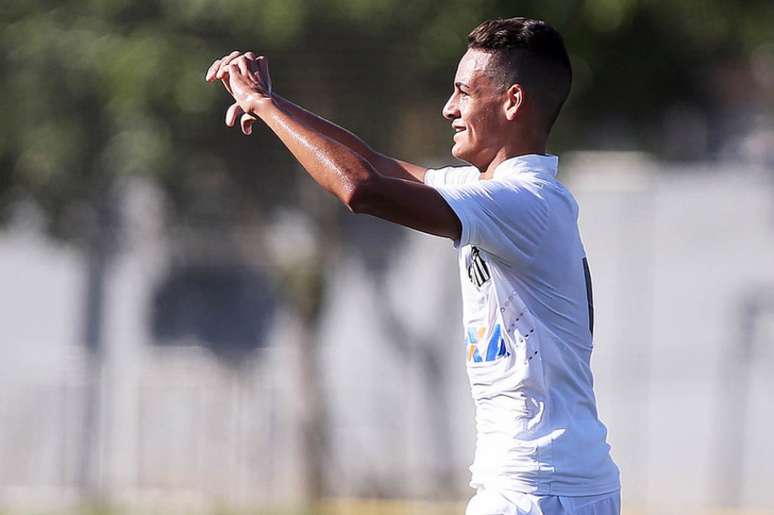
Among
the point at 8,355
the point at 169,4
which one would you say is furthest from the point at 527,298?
the point at 8,355

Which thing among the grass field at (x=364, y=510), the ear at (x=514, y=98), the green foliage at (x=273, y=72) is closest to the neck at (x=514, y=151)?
the ear at (x=514, y=98)

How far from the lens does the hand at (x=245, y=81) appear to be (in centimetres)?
400

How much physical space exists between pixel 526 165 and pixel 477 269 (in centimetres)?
30

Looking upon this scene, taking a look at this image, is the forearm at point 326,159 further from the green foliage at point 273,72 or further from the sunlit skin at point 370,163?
the green foliage at point 273,72

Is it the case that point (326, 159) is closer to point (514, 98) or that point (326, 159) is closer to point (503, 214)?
point (503, 214)

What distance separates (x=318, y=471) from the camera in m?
13.5

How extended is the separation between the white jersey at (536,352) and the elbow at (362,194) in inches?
15.1

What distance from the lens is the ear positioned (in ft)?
13.4

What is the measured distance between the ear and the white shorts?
984mm

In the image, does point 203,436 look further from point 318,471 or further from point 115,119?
point 115,119

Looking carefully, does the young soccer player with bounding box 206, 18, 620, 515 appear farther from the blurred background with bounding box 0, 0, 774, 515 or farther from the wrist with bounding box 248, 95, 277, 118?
the blurred background with bounding box 0, 0, 774, 515

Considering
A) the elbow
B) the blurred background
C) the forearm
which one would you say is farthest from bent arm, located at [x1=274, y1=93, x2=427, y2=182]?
the blurred background

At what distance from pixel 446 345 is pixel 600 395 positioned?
1.36m

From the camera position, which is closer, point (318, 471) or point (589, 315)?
point (589, 315)
